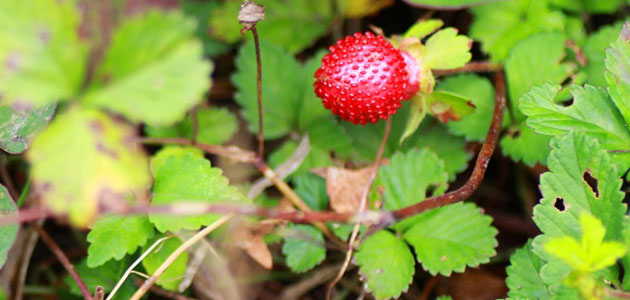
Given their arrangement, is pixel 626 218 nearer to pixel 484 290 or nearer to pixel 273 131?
pixel 484 290

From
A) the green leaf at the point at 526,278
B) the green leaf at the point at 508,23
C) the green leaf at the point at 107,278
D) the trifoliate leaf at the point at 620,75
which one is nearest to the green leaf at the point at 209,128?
the green leaf at the point at 107,278

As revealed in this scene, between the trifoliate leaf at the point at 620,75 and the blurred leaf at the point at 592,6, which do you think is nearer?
the trifoliate leaf at the point at 620,75

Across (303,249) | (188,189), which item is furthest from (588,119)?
(188,189)

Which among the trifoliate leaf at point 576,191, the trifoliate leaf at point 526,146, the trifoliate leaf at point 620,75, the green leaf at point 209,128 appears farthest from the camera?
the green leaf at point 209,128

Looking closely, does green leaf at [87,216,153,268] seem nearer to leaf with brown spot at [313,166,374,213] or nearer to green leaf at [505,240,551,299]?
leaf with brown spot at [313,166,374,213]

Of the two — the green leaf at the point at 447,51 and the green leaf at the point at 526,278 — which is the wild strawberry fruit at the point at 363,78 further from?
the green leaf at the point at 526,278

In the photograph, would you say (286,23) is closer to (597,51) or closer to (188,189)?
(188,189)

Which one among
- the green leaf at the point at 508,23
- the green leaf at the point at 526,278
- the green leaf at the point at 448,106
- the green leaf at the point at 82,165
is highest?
the green leaf at the point at 82,165
